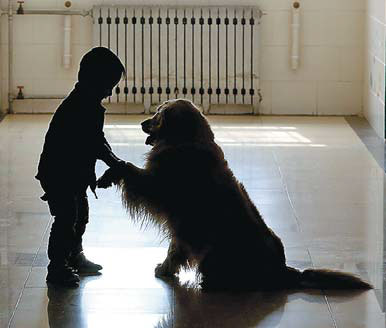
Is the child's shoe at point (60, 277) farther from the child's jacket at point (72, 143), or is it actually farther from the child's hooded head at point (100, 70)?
the child's hooded head at point (100, 70)

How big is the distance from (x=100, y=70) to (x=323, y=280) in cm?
121

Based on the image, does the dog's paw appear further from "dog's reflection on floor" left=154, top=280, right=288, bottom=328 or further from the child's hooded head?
the child's hooded head

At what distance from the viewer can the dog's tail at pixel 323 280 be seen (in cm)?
417

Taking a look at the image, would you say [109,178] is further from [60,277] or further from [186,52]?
[186,52]

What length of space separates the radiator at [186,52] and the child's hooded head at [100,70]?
4.85 m

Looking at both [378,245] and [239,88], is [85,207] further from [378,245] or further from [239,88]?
[239,88]

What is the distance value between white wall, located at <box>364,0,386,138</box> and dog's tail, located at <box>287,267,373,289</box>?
3.76m

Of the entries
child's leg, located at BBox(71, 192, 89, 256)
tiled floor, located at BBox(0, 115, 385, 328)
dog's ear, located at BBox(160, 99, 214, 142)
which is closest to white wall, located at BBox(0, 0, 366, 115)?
tiled floor, located at BBox(0, 115, 385, 328)

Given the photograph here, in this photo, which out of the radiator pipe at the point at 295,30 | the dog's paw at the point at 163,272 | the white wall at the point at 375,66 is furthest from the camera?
the radiator pipe at the point at 295,30

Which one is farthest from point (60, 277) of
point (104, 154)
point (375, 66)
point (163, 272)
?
point (375, 66)

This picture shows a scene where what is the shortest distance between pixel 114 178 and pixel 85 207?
37cm

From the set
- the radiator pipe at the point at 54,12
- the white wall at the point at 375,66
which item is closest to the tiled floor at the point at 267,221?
the white wall at the point at 375,66

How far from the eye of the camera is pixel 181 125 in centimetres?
410

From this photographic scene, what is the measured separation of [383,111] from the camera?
7922 millimetres
